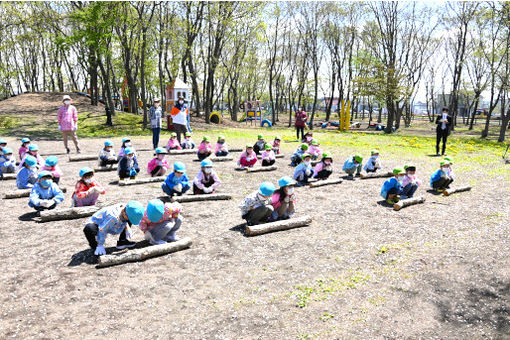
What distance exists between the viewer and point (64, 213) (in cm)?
905

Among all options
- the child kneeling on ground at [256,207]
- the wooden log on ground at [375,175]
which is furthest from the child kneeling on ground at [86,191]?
the wooden log on ground at [375,175]

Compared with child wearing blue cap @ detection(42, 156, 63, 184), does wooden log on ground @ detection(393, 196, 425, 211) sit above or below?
below

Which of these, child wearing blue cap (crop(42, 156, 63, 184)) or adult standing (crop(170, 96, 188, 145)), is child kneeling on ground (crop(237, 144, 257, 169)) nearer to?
adult standing (crop(170, 96, 188, 145))

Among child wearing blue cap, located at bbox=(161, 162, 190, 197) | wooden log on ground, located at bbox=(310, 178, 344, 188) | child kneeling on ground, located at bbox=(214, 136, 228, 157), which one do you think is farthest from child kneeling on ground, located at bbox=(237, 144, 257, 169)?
child wearing blue cap, located at bbox=(161, 162, 190, 197)

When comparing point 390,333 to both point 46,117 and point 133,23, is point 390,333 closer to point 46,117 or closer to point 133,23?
point 133,23

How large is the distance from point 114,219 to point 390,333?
5.09m

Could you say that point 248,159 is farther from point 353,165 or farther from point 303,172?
point 353,165

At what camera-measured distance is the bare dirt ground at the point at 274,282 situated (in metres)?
5.32

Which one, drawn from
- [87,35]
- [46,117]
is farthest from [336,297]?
[46,117]

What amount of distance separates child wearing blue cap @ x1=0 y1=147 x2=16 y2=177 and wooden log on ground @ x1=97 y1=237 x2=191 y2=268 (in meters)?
8.98

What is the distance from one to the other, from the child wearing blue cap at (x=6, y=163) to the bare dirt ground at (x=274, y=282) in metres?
4.03

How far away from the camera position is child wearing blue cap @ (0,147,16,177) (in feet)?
43.3

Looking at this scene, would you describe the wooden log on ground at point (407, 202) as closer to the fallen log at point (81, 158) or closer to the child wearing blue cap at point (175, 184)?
the child wearing blue cap at point (175, 184)

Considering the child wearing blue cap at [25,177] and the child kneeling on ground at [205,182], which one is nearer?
the child wearing blue cap at [25,177]
